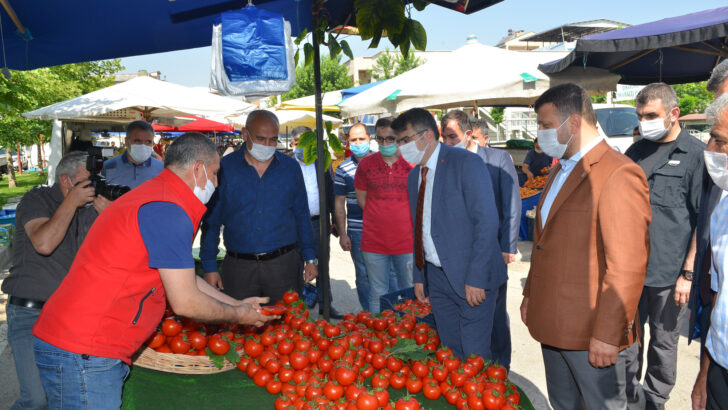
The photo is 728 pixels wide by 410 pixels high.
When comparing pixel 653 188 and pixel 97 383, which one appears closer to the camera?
pixel 97 383

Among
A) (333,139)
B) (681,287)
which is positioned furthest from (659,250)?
(333,139)

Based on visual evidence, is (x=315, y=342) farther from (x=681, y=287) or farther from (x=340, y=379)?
(x=681, y=287)

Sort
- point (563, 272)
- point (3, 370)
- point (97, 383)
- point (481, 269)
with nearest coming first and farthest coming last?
point (97, 383) < point (563, 272) < point (481, 269) < point (3, 370)

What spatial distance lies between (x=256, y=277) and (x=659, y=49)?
549 centimetres

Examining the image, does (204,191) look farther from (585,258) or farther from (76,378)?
(585,258)

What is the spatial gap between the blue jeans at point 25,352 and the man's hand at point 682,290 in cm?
422

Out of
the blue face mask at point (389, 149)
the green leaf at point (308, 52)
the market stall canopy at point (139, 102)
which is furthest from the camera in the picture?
the market stall canopy at point (139, 102)

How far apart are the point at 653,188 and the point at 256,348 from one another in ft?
9.99

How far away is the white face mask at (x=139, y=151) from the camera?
5.35m

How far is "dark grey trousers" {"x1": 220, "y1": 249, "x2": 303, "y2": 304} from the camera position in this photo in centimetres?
381

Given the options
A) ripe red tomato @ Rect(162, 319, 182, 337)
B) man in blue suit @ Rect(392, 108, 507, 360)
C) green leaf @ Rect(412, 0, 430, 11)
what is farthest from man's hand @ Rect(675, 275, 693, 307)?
ripe red tomato @ Rect(162, 319, 182, 337)

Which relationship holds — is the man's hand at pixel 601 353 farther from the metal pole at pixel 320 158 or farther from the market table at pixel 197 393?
the metal pole at pixel 320 158

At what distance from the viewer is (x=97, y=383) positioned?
2.12 metres

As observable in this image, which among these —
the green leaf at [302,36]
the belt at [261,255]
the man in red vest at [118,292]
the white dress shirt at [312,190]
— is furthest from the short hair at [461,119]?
the man in red vest at [118,292]
